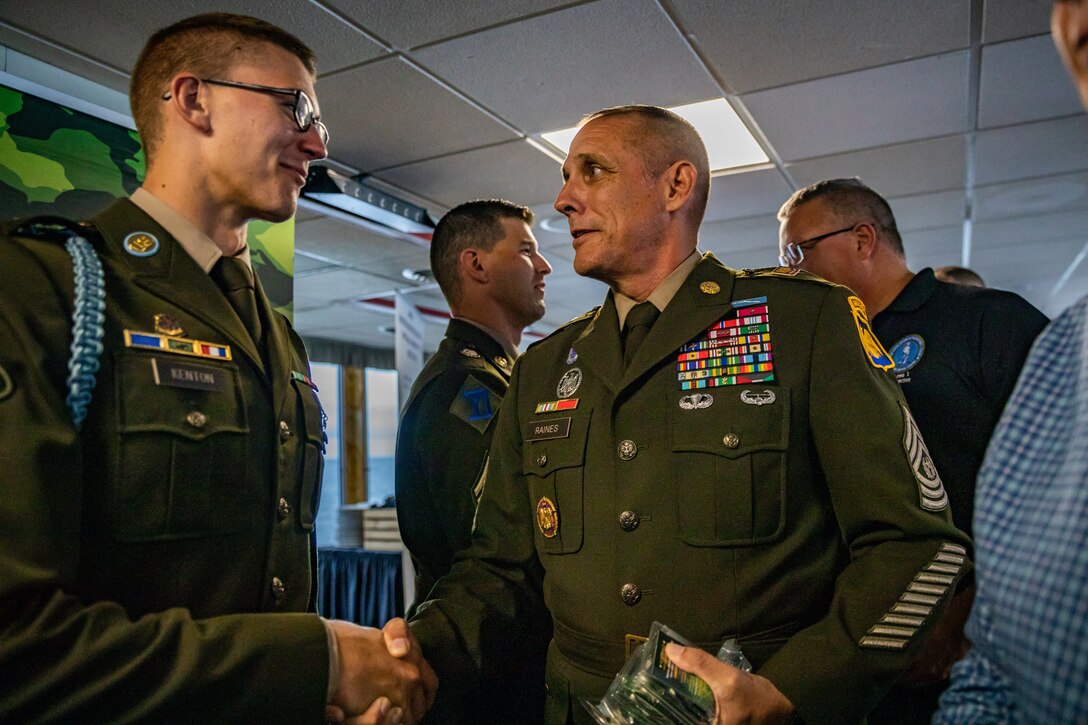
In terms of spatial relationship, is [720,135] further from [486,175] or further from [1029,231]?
[1029,231]

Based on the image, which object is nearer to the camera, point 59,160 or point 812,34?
point 59,160

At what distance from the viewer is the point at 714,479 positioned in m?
1.41

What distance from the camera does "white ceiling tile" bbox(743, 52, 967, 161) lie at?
3.35m

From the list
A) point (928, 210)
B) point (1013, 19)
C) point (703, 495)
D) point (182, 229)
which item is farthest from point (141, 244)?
point (928, 210)

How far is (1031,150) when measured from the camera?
170 inches

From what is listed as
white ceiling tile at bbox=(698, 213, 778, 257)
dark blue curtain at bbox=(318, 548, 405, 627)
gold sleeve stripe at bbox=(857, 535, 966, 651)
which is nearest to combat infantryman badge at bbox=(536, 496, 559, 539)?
gold sleeve stripe at bbox=(857, 535, 966, 651)

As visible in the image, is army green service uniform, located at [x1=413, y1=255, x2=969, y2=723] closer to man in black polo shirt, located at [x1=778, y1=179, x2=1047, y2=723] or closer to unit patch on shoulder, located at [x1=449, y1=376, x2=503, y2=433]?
man in black polo shirt, located at [x1=778, y1=179, x2=1047, y2=723]

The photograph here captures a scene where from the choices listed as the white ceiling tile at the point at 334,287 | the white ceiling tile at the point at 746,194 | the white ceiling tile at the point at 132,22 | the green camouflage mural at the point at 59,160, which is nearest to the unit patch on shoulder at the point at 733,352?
the green camouflage mural at the point at 59,160

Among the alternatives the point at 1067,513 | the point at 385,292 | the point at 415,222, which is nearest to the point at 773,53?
the point at 415,222

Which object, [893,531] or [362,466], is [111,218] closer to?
[893,531]

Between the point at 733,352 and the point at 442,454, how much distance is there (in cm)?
115

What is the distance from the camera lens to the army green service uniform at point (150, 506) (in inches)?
40.1

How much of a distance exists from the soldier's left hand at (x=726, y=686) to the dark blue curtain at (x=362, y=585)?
12.9 feet

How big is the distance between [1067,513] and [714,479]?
0.71 meters
